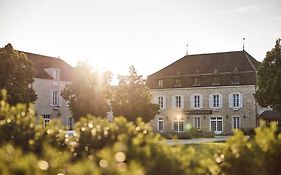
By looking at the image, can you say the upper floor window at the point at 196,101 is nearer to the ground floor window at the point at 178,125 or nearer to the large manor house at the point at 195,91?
the large manor house at the point at 195,91

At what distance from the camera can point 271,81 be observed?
41094 millimetres

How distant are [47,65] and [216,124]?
69.8 ft

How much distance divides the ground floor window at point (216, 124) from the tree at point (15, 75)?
2207cm

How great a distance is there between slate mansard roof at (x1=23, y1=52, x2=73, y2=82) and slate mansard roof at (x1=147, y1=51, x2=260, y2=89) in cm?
1048

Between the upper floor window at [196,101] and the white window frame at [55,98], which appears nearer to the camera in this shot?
the white window frame at [55,98]

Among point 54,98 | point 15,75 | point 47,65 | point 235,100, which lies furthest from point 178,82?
point 15,75

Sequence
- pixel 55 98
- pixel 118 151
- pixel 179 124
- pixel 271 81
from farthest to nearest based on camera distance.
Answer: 1. pixel 179 124
2. pixel 55 98
3. pixel 271 81
4. pixel 118 151

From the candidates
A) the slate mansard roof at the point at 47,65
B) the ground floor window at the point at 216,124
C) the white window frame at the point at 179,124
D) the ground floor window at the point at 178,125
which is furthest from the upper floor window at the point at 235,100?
the slate mansard roof at the point at 47,65

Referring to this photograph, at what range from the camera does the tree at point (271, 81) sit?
40719 millimetres

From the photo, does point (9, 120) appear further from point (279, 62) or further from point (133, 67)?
point (279, 62)

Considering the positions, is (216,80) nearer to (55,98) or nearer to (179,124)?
(179,124)

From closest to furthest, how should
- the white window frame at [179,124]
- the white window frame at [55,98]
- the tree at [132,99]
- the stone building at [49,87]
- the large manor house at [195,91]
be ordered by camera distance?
the tree at [132,99] < the stone building at [49,87] < the large manor house at [195,91] < the white window frame at [55,98] < the white window frame at [179,124]

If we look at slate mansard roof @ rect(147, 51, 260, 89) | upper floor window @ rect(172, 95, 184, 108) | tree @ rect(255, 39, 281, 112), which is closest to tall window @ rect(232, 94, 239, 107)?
slate mansard roof @ rect(147, 51, 260, 89)

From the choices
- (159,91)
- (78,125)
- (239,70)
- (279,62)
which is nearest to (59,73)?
(159,91)
